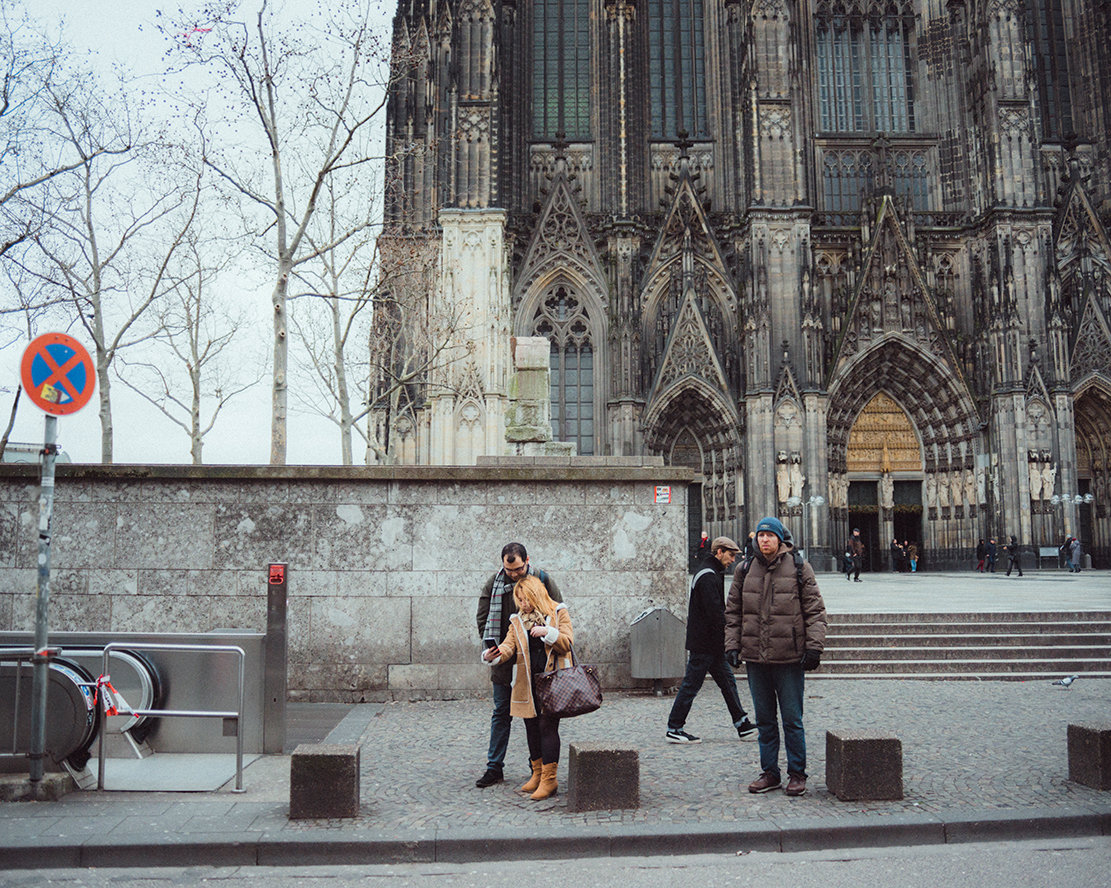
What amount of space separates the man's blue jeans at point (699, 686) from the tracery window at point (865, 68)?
30055mm

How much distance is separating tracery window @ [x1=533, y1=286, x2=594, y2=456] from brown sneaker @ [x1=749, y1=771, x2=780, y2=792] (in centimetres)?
2545

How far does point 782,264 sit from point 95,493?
24.4m

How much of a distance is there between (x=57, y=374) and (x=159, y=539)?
11.9ft

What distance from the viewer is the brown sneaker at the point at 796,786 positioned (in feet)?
18.1

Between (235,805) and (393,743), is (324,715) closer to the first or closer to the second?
(393,743)

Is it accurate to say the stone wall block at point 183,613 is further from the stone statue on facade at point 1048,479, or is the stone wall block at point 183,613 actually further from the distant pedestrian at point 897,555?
the distant pedestrian at point 897,555

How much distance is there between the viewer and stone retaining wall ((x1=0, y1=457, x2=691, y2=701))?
896 cm

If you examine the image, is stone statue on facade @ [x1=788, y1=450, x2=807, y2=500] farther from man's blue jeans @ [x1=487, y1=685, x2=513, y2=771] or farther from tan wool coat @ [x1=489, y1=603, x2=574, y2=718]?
tan wool coat @ [x1=489, y1=603, x2=574, y2=718]

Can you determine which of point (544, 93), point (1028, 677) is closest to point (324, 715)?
point (1028, 677)

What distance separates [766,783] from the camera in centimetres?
564

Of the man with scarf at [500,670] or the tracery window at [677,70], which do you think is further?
the tracery window at [677,70]

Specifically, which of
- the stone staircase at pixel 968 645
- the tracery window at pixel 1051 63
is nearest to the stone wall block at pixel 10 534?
the stone staircase at pixel 968 645

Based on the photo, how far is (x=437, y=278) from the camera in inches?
1087

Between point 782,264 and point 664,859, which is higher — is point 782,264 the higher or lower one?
the higher one
